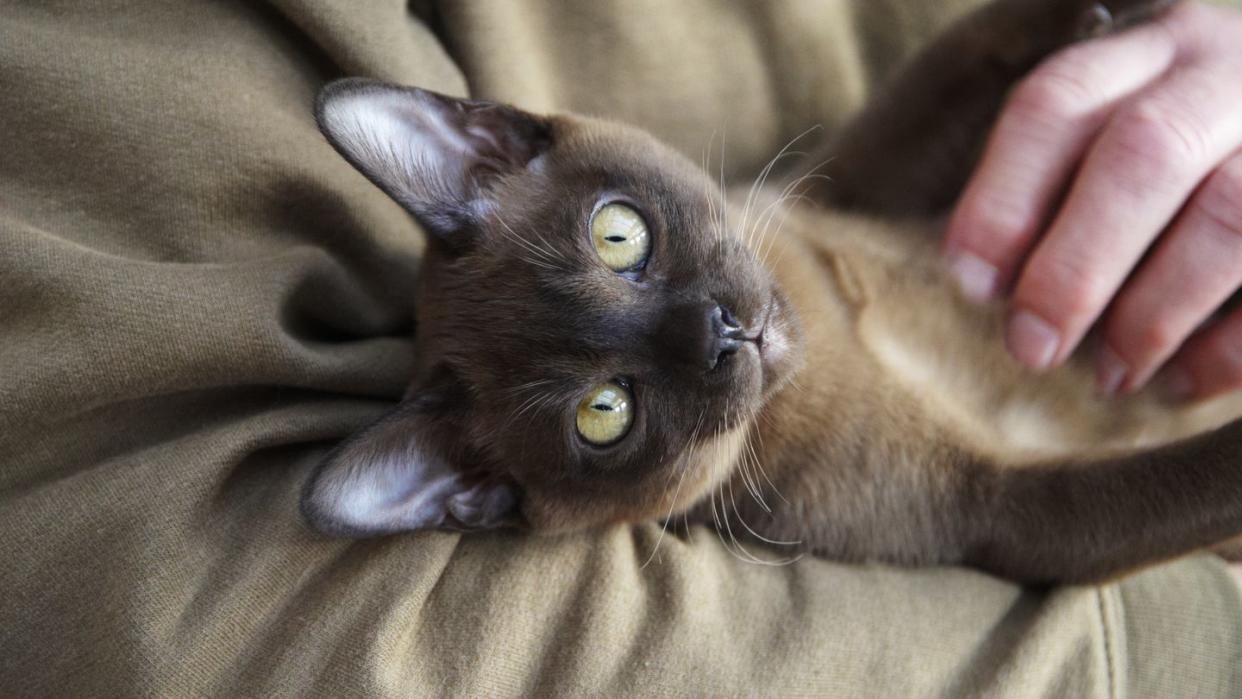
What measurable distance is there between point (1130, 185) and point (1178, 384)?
41 cm

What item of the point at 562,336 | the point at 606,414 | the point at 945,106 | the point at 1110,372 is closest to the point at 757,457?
the point at 606,414

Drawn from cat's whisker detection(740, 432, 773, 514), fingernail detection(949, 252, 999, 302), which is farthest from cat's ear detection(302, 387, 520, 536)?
fingernail detection(949, 252, 999, 302)

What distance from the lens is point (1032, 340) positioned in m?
1.27

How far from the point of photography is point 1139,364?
4.08 feet

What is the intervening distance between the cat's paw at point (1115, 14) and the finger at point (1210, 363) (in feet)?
1.95

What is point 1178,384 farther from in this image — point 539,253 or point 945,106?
point 539,253

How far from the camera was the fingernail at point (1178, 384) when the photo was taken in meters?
1.30

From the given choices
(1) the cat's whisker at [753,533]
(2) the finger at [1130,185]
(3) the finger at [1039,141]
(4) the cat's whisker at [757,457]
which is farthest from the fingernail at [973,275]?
(1) the cat's whisker at [753,533]

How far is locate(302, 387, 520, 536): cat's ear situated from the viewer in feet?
2.96

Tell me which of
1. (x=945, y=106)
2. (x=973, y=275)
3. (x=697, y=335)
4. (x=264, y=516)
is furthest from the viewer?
(x=945, y=106)

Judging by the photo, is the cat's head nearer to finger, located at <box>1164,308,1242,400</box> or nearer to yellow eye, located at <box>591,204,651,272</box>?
yellow eye, located at <box>591,204,651,272</box>

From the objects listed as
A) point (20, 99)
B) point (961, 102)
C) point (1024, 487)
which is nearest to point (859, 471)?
point (1024, 487)

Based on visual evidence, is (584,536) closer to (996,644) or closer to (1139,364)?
(996,644)

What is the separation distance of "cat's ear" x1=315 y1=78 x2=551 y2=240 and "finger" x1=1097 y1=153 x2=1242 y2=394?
992 mm
